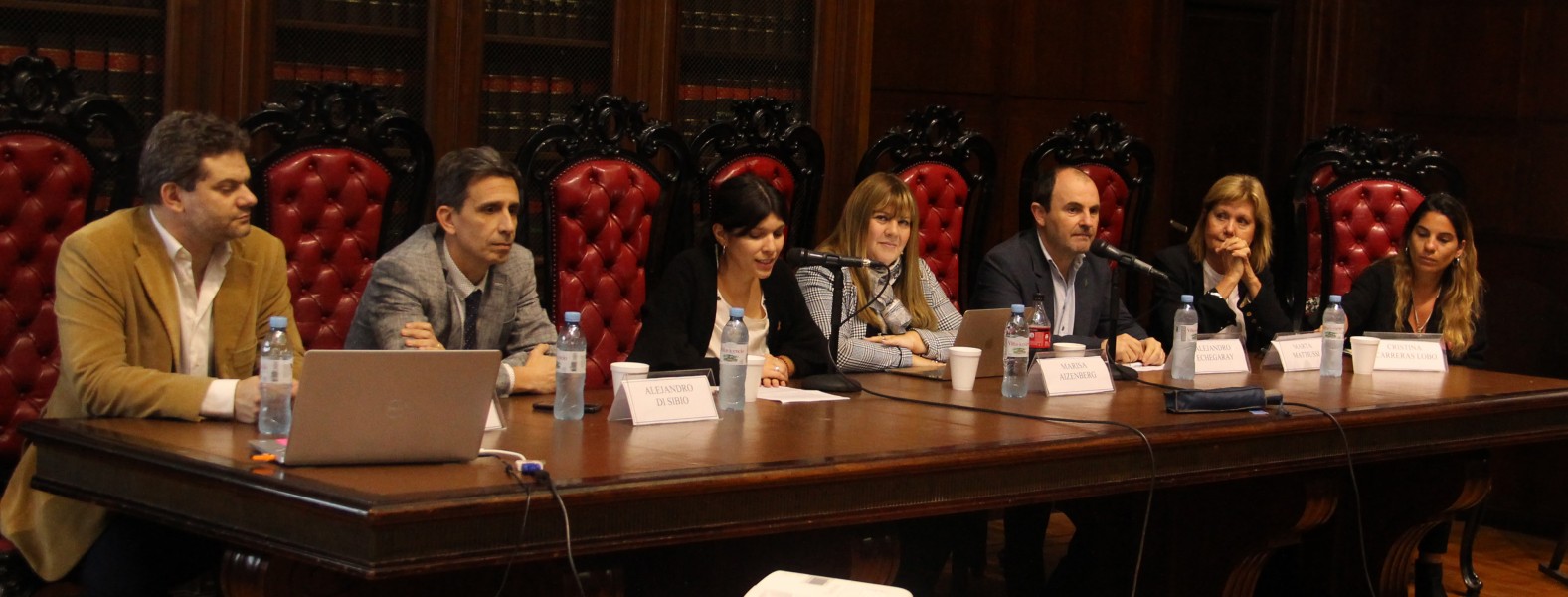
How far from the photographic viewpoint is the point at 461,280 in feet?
11.1

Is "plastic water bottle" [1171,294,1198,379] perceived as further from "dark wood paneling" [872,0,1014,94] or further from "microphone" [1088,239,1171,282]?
"dark wood paneling" [872,0,1014,94]

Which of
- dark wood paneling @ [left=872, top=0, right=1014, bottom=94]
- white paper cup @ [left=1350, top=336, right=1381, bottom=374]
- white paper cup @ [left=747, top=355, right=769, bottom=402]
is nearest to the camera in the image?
white paper cup @ [left=747, top=355, right=769, bottom=402]

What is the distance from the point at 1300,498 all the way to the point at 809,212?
5.96 feet

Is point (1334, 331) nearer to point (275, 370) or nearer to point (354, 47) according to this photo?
point (275, 370)

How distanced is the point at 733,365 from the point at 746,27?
8.22 feet

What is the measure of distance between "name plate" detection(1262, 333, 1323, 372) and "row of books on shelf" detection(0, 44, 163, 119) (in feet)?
9.85

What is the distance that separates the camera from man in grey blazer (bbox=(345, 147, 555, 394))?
325 cm

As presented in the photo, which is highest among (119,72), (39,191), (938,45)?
(938,45)

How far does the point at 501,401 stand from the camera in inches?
122

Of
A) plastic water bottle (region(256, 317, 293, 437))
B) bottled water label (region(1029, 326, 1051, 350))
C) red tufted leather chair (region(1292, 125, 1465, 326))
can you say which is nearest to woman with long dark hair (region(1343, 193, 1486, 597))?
red tufted leather chair (region(1292, 125, 1465, 326))

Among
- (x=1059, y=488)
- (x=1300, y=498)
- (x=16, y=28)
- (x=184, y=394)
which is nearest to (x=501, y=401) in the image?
(x=184, y=394)

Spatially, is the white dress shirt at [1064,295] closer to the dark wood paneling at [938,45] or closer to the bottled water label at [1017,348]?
the bottled water label at [1017,348]

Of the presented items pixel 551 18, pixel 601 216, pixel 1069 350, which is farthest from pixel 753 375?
pixel 551 18

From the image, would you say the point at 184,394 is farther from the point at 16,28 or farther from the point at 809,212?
the point at 809,212
